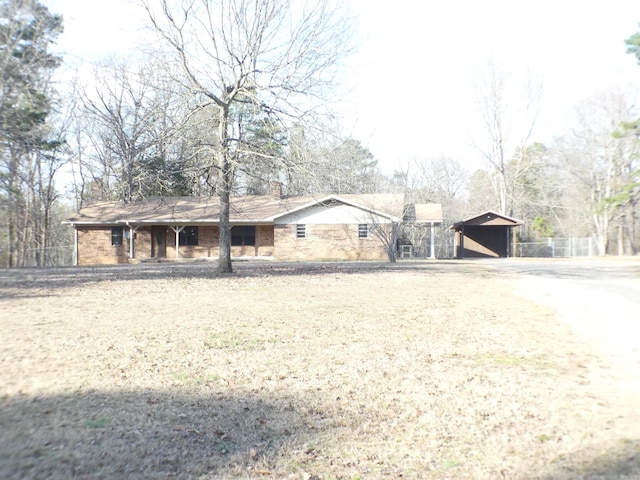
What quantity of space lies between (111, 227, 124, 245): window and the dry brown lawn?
25.1 m

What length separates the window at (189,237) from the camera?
110 ft

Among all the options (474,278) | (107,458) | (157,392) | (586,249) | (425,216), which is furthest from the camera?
(586,249)

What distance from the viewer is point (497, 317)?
9578mm

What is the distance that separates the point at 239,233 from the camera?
34.0 meters

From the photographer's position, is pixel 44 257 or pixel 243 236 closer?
pixel 243 236

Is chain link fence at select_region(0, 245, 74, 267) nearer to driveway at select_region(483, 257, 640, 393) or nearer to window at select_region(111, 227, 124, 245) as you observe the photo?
window at select_region(111, 227, 124, 245)

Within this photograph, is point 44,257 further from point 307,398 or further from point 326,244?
point 307,398

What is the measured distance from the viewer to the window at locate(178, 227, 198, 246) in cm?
3356

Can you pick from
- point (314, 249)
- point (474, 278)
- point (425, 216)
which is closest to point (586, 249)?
point (425, 216)

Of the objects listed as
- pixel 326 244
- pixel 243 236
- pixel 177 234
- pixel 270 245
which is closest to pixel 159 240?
pixel 177 234

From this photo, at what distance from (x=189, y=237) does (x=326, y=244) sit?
908cm

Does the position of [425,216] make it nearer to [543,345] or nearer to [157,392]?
[543,345]

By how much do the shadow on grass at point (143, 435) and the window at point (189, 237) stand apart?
95.8 ft

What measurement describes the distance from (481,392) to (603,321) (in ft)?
16.0
